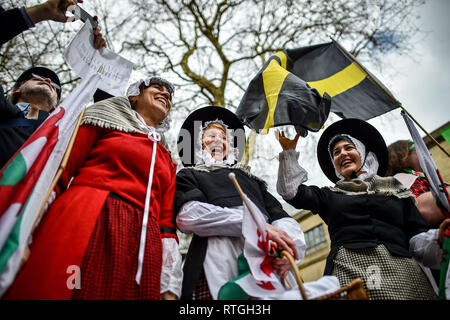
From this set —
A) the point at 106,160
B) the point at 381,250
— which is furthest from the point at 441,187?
the point at 106,160

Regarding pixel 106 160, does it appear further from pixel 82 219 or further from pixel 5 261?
pixel 5 261

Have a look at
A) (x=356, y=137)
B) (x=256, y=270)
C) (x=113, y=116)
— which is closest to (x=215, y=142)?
(x=113, y=116)

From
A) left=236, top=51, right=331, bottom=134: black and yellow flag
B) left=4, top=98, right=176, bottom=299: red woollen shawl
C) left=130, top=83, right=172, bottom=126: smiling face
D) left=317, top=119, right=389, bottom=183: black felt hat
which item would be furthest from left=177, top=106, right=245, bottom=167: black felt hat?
left=317, top=119, right=389, bottom=183: black felt hat

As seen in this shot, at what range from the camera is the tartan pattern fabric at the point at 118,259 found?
132 cm

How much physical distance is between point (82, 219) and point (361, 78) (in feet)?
10.00

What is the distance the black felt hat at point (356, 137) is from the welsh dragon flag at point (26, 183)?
7.59ft

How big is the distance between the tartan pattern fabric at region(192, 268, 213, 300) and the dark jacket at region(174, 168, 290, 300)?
0.10 ft

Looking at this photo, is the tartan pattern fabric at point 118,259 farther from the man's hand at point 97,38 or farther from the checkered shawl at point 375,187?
the checkered shawl at point 375,187

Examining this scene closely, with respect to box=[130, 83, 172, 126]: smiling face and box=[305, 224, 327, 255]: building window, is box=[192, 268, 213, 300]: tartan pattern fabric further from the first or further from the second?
box=[305, 224, 327, 255]: building window

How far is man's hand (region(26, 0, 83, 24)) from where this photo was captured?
6.31ft

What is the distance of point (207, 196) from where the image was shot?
6.53ft

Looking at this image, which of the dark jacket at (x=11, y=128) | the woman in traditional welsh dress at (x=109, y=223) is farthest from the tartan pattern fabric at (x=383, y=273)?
the dark jacket at (x=11, y=128)

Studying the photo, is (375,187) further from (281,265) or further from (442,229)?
(281,265)

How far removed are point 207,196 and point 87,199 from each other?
0.77 m
